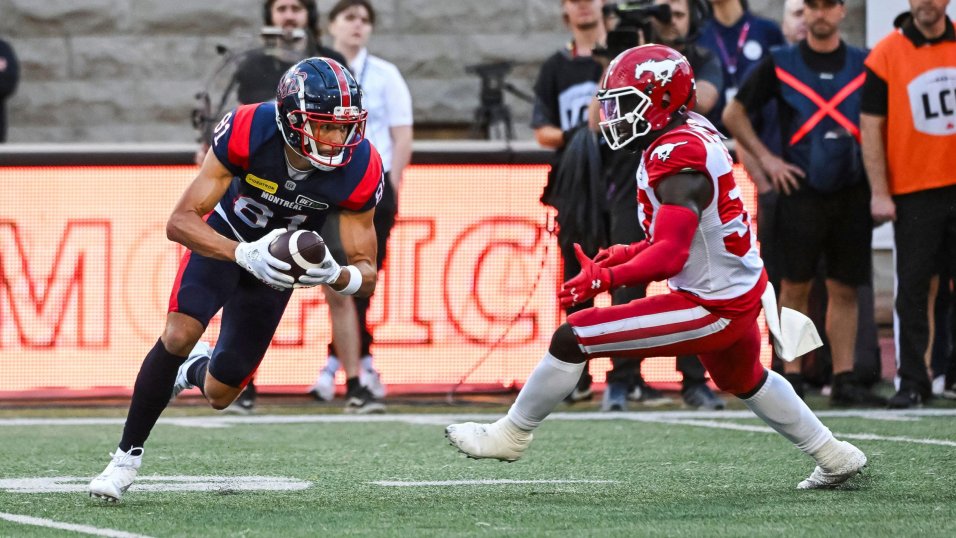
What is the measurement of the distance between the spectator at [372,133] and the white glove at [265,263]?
3.49m

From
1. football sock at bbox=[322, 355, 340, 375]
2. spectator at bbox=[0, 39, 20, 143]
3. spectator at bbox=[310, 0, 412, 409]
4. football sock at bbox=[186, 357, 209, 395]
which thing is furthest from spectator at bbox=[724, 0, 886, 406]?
spectator at bbox=[0, 39, 20, 143]

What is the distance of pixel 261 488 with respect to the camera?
5.70 meters

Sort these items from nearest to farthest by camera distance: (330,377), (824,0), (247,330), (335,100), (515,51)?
1. (335,100)
2. (247,330)
3. (824,0)
4. (330,377)
5. (515,51)

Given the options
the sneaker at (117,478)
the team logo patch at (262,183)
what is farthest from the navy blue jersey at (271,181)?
the sneaker at (117,478)

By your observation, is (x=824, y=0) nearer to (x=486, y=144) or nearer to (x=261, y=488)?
(x=486, y=144)

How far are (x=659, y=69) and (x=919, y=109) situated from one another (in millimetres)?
3301

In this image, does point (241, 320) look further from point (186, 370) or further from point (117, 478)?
point (117, 478)

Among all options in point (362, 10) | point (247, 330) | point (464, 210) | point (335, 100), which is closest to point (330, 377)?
point (464, 210)

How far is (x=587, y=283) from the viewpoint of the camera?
16.9ft

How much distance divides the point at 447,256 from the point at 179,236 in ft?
13.1

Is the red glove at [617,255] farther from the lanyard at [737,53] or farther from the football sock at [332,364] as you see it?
the lanyard at [737,53]

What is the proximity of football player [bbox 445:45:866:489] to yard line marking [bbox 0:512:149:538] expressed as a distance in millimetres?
1322

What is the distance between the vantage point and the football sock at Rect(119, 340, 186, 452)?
5461 mm

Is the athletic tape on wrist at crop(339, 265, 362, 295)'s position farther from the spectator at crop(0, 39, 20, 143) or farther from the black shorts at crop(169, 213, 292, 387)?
the spectator at crop(0, 39, 20, 143)
